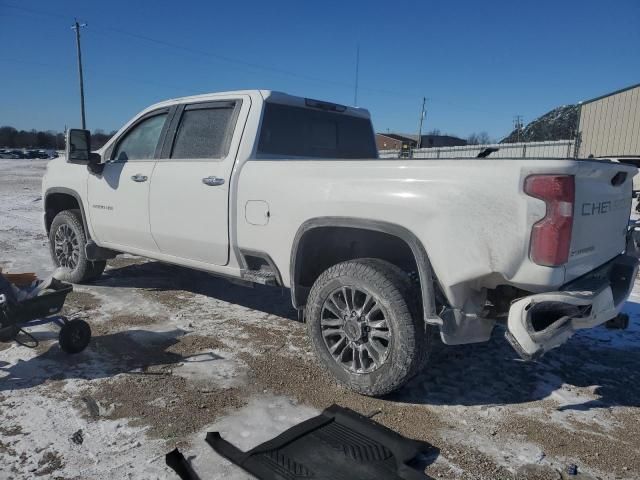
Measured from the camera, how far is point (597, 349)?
423cm

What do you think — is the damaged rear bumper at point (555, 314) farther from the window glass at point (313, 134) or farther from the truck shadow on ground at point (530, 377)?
the window glass at point (313, 134)

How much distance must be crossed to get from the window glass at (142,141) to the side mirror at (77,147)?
0.96ft

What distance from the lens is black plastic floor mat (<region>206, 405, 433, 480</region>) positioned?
93.9 inches

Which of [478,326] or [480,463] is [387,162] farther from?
[480,463]

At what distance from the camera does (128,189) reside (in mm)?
4816

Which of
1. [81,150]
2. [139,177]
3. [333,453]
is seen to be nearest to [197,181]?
[139,177]

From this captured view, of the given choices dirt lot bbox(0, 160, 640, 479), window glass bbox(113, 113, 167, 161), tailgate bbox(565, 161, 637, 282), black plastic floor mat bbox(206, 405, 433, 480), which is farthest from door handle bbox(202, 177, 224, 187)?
tailgate bbox(565, 161, 637, 282)

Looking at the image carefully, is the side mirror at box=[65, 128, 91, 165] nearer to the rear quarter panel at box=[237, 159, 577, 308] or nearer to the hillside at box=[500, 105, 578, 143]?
the rear quarter panel at box=[237, 159, 577, 308]

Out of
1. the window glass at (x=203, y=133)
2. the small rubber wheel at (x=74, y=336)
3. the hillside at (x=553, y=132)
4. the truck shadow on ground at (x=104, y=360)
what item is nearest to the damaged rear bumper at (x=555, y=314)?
the truck shadow on ground at (x=104, y=360)

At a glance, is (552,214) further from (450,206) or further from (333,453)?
(333,453)

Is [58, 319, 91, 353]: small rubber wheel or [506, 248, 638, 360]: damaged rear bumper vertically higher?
[506, 248, 638, 360]: damaged rear bumper

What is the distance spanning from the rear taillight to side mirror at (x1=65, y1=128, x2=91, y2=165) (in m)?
4.35

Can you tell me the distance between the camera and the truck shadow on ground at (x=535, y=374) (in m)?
3.34

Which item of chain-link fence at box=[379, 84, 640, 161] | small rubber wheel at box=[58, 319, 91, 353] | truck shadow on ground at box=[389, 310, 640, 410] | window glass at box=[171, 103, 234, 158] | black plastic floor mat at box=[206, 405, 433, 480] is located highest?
chain-link fence at box=[379, 84, 640, 161]
